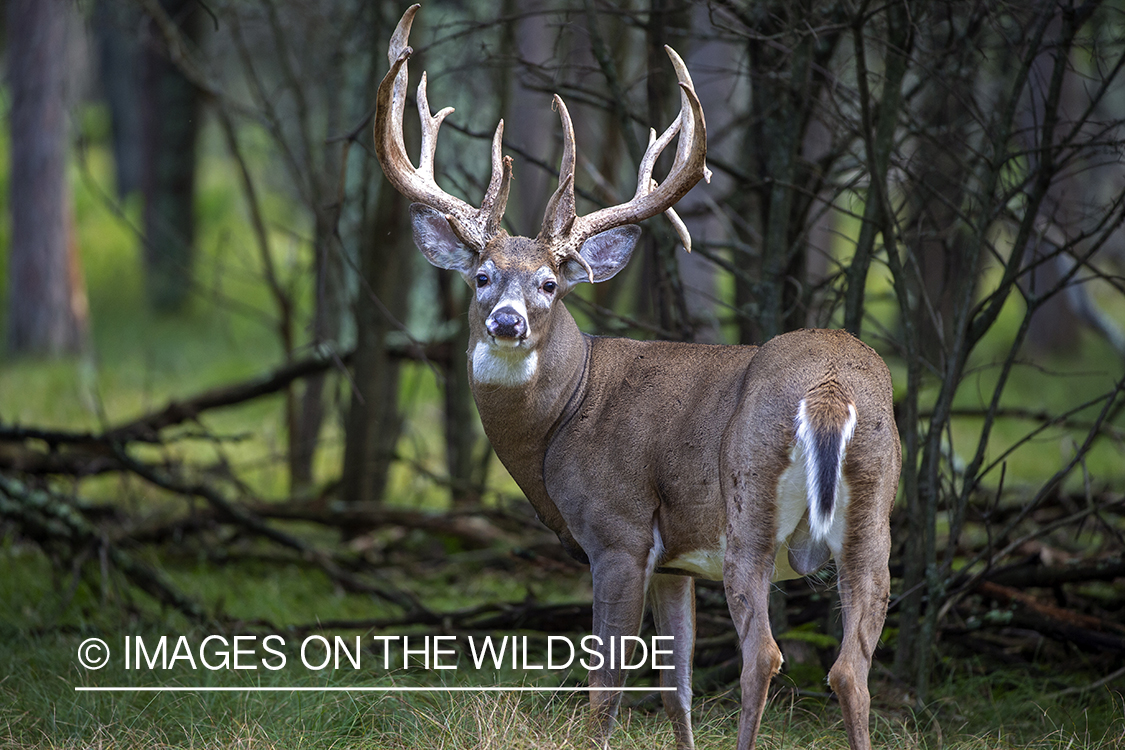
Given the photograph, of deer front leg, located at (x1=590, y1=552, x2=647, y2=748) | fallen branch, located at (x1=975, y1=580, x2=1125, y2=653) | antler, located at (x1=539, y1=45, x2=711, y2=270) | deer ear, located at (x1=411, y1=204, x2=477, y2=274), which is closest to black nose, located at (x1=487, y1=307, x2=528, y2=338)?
antler, located at (x1=539, y1=45, x2=711, y2=270)

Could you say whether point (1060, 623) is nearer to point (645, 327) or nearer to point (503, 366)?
point (645, 327)

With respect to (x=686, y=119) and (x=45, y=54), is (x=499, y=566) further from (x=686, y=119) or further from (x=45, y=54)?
(x=45, y=54)

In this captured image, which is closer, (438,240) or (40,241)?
(438,240)

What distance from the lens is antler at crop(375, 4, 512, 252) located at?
3.96 metres

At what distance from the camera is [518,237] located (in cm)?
402

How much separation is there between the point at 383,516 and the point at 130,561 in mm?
1480

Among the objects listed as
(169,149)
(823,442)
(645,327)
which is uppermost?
(169,149)

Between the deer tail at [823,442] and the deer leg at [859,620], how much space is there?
0.43 ft

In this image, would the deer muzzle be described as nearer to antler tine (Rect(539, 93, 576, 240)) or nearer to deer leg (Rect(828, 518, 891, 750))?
antler tine (Rect(539, 93, 576, 240))

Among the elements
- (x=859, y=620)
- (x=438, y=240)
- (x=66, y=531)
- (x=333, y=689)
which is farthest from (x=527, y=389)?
(x=66, y=531)

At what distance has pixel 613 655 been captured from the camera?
150 inches

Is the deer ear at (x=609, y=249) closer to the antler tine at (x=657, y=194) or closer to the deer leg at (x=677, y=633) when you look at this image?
the antler tine at (x=657, y=194)

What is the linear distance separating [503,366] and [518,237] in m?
0.51

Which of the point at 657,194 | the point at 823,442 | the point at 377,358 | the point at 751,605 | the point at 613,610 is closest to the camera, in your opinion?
the point at 823,442
